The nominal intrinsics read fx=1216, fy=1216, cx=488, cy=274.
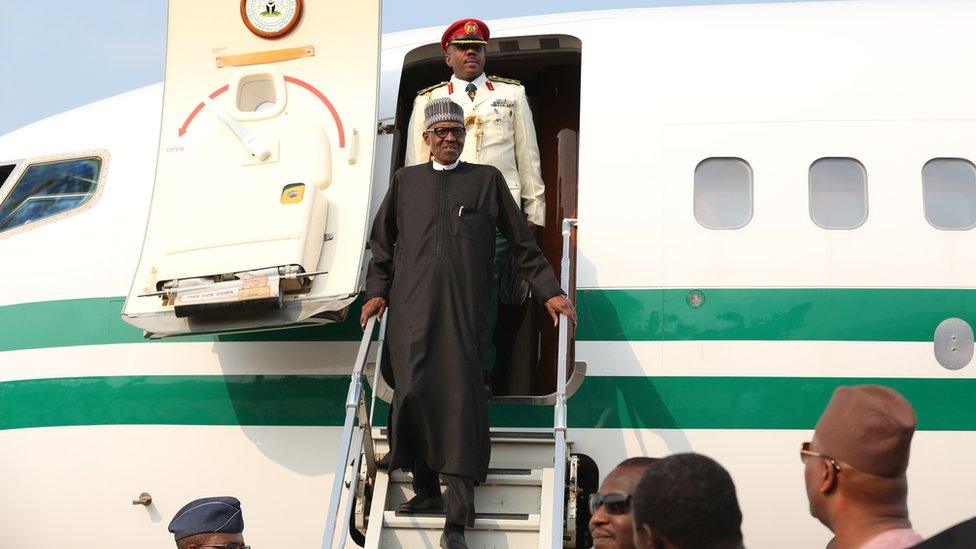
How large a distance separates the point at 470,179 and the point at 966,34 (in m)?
3.34

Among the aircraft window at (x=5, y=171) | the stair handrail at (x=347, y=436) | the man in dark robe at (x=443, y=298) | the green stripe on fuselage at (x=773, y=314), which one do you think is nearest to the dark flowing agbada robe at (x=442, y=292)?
the man in dark robe at (x=443, y=298)

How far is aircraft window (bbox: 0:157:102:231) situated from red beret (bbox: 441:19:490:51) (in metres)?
2.49

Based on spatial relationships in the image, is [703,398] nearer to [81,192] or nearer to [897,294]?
[897,294]

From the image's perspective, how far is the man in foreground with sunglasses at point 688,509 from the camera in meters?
2.66

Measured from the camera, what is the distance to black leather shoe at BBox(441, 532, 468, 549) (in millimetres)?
5711

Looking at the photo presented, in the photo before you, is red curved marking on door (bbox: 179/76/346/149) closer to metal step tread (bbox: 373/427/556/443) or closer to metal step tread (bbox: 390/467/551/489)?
metal step tread (bbox: 373/427/556/443)

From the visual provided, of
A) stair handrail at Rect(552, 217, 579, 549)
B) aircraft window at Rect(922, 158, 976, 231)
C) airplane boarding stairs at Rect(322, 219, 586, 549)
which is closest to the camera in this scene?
stair handrail at Rect(552, 217, 579, 549)

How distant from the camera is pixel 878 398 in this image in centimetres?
321

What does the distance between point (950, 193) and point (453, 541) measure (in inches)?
138

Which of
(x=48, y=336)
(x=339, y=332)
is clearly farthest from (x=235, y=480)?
(x=48, y=336)

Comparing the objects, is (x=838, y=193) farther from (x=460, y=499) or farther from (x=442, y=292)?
(x=460, y=499)

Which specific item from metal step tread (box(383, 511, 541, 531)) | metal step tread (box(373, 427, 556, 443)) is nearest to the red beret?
metal step tread (box(373, 427, 556, 443))

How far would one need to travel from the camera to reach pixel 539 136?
8.77 m

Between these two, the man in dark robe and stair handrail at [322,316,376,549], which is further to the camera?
the man in dark robe
